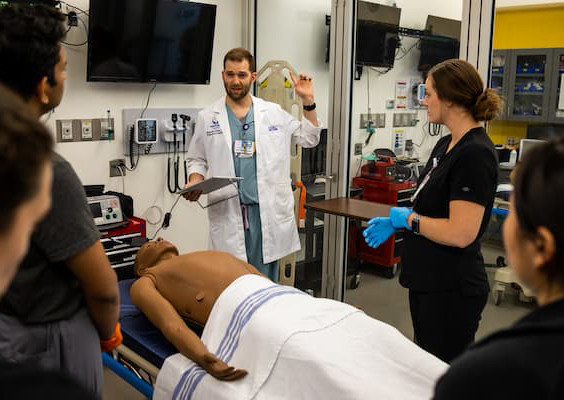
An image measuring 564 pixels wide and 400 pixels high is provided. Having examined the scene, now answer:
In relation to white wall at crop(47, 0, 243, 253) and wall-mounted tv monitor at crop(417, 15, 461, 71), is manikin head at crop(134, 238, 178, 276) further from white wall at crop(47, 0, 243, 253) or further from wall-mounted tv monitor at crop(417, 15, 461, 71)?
wall-mounted tv monitor at crop(417, 15, 461, 71)

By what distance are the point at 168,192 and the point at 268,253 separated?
1.18 m

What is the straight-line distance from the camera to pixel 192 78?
3820 millimetres

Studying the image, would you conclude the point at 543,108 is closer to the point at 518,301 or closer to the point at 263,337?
the point at 518,301

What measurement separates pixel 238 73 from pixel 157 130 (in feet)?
3.38

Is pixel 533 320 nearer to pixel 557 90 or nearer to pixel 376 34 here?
pixel 557 90

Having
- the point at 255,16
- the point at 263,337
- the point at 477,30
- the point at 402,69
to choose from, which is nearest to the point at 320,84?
the point at 402,69

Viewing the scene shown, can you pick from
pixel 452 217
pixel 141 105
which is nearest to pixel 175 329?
pixel 452 217

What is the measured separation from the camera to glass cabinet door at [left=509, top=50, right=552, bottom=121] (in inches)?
114

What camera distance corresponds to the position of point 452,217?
6.26 feet

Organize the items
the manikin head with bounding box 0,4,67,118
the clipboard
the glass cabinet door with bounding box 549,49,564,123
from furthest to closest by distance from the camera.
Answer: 1. the glass cabinet door with bounding box 549,49,564,123
2. the clipboard
3. the manikin head with bounding box 0,4,67,118

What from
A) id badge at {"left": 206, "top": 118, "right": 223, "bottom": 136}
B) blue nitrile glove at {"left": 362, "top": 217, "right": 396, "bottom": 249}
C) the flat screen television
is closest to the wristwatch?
blue nitrile glove at {"left": 362, "top": 217, "right": 396, "bottom": 249}

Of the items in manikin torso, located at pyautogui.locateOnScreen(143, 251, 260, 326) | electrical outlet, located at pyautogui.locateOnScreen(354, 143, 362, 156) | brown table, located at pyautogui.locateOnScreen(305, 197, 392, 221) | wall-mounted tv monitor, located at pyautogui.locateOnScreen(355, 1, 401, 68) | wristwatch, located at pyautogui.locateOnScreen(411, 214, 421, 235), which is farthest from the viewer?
electrical outlet, located at pyautogui.locateOnScreen(354, 143, 362, 156)

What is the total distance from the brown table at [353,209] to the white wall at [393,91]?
74cm

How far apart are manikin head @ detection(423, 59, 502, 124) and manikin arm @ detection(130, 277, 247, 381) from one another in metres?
1.14
